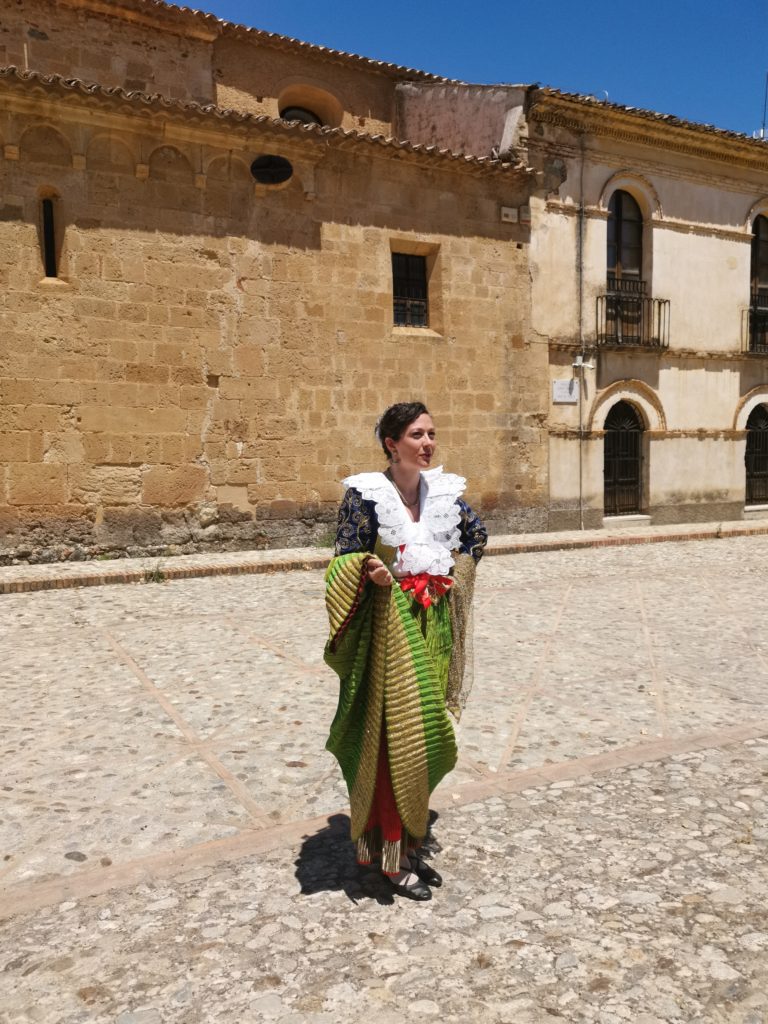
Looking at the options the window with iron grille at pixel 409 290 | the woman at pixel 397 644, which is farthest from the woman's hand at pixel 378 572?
the window with iron grille at pixel 409 290

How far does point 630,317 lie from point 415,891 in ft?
47.3

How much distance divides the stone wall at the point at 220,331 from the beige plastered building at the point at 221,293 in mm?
29

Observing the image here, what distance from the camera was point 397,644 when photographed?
2.86 meters

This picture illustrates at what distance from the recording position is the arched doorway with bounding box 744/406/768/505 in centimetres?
1755

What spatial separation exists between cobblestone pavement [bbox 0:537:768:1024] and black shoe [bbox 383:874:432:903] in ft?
0.13

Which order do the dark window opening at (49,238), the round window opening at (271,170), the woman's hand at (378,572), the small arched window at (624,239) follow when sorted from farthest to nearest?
the small arched window at (624,239) < the round window opening at (271,170) < the dark window opening at (49,238) < the woman's hand at (378,572)

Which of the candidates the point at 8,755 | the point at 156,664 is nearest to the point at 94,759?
the point at 8,755

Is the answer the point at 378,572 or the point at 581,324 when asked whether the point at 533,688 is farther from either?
the point at 581,324

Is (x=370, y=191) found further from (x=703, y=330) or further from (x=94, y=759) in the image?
(x=94, y=759)

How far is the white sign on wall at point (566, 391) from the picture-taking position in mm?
14617

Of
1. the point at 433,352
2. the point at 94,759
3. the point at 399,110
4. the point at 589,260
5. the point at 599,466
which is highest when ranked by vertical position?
the point at 399,110

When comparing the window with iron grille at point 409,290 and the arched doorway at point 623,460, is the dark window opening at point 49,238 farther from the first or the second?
the arched doorway at point 623,460

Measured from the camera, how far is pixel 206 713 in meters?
4.93

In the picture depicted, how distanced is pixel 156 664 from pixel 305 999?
4.00 metres
